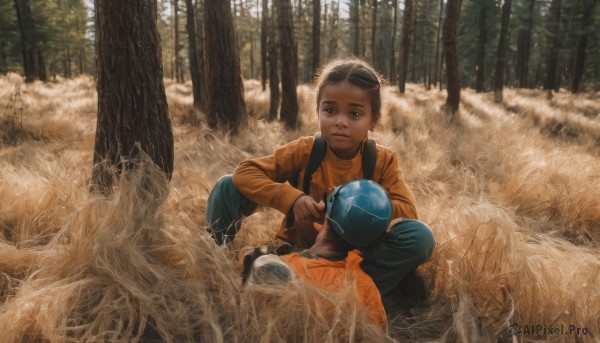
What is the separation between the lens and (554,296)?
1809 millimetres

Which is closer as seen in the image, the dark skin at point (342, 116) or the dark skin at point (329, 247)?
the dark skin at point (329, 247)

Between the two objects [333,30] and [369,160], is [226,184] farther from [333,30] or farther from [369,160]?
[333,30]

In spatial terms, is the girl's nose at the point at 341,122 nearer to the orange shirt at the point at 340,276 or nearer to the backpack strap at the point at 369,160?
the backpack strap at the point at 369,160

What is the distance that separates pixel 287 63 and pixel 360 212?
6.44 meters

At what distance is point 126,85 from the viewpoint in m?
2.69

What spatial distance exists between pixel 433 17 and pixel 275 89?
1510 inches

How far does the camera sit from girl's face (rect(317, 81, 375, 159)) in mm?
2025

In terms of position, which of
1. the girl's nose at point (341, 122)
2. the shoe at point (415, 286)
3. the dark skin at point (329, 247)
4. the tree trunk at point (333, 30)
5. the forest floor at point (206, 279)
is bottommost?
the shoe at point (415, 286)

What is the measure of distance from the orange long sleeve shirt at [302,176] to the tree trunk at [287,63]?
5564mm

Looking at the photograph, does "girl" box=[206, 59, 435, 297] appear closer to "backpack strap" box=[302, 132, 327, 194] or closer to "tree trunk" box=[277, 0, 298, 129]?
"backpack strap" box=[302, 132, 327, 194]

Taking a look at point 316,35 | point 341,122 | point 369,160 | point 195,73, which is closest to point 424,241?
point 369,160

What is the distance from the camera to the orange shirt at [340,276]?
1.68 metres

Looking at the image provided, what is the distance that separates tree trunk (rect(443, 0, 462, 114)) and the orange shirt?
8765 mm

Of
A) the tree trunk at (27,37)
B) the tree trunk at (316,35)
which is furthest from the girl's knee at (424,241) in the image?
the tree trunk at (27,37)
